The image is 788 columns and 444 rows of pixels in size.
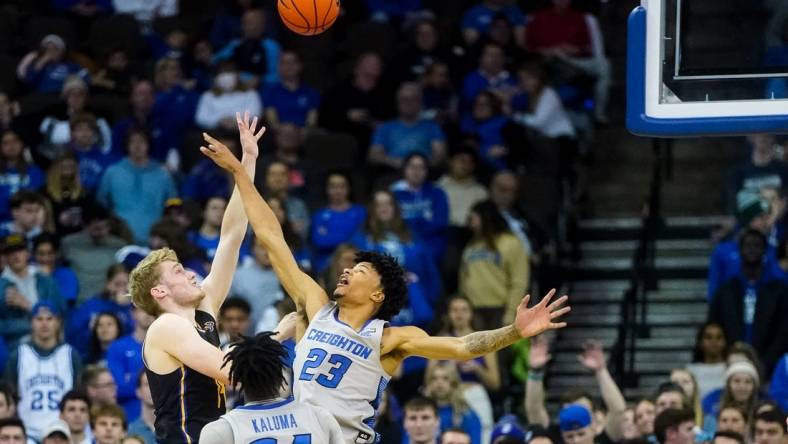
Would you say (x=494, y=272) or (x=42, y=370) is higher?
(x=42, y=370)

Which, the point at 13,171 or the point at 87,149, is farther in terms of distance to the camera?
the point at 87,149

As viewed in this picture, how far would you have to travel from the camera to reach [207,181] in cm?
1667

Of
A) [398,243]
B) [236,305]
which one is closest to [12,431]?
[236,305]

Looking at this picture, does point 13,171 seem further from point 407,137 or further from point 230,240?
point 230,240

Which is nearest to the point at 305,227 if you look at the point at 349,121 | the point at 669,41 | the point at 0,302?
the point at 349,121

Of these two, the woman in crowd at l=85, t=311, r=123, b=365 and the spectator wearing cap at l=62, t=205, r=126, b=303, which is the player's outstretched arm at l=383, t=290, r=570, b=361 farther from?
the spectator wearing cap at l=62, t=205, r=126, b=303

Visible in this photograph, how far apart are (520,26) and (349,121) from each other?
258cm

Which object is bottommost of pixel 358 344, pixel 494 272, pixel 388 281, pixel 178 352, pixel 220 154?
pixel 494 272

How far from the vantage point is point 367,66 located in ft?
58.2

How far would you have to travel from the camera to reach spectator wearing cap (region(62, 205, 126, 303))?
1553 cm

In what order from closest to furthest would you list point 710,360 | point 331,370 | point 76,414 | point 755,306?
1. point 331,370
2. point 76,414
3. point 710,360
4. point 755,306

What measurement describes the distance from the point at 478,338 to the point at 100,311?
6494mm

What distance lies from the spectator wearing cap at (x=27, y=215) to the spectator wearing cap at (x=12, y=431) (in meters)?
3.46

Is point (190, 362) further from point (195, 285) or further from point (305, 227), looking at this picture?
point (305, 227)
